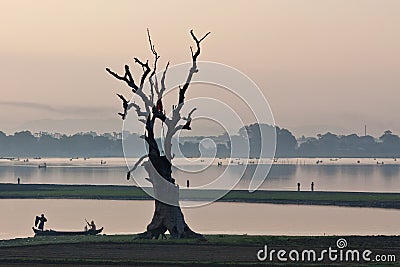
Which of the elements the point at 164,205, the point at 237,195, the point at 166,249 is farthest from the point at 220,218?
the point at 166,249

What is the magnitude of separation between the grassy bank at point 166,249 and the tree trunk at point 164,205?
1273 mm

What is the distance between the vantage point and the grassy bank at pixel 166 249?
39531 millimetres

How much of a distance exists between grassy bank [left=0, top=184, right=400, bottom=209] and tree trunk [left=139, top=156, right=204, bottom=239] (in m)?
36.4

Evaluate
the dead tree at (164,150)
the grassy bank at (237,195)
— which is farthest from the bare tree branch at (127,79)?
the grassy bank at (237,195)

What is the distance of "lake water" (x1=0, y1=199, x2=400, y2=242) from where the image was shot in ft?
210

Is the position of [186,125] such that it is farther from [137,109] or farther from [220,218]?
[220,218]

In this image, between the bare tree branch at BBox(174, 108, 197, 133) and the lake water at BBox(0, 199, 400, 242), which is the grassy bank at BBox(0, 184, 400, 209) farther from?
the bare tree branch at BBox(174, 108, 197, 133)

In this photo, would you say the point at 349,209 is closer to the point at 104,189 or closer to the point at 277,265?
the point at 104,189

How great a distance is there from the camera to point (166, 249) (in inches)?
1768

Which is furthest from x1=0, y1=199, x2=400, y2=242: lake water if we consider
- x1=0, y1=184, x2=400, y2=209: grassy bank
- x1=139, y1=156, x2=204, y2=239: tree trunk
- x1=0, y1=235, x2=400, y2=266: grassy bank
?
x1=139, y1=156, x2=204, y2=239: tree trunk

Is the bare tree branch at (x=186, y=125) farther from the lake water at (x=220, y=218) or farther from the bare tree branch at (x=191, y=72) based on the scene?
the lake water at (x=220, y=218)

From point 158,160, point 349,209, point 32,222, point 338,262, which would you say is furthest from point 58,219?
point 338,262

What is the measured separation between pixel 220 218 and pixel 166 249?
30305mm

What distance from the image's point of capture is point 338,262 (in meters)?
38.9
